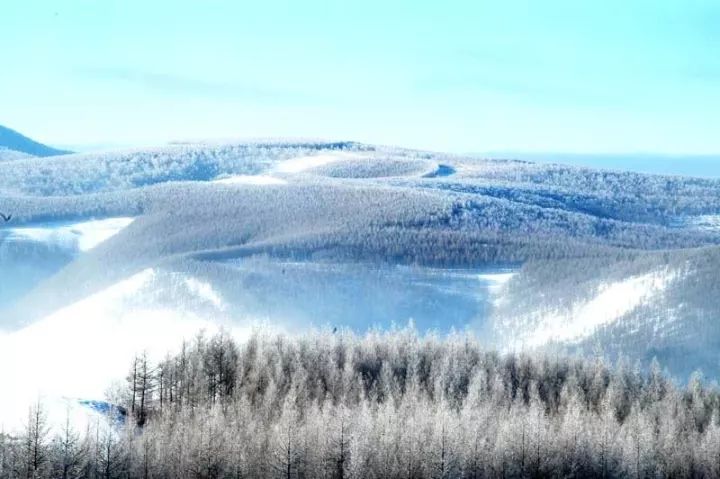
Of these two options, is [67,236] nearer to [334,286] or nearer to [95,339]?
[334,286]

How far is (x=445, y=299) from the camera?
150875mm

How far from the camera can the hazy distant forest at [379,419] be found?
6247cm

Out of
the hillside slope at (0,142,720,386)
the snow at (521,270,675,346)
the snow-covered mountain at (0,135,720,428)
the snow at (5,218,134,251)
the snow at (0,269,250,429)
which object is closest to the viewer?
the snow at (0,269,250,429)

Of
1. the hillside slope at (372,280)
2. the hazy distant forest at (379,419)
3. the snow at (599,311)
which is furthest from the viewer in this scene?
the snow at (599,311)

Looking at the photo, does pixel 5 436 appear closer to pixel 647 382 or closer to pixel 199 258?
pixel 647 382

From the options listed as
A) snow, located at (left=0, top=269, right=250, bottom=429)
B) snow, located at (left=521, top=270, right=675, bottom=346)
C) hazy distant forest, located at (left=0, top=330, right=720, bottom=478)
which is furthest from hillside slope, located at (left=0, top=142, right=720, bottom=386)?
hazy distant forest, located at (left=0, top=330, right=720, bottom=478)

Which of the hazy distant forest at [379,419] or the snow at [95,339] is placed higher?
the hazy distant forest at [379,419]

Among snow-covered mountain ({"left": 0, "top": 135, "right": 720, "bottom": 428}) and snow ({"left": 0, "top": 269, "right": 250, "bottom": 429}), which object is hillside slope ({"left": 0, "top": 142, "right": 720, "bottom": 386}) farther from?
snow ({"left": 0, "top": 269, "right": 250, "bottom": 429})

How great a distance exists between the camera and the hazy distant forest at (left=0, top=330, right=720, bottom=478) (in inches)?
2459

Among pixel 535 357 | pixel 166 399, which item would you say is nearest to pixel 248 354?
pixel 166 399

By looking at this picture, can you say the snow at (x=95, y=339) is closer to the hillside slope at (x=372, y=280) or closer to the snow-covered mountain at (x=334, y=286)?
the snow-covered mountain at (x=334, y=286)

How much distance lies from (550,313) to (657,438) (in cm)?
6094

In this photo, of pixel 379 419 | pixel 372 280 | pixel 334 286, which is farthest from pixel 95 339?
pixel 379 419

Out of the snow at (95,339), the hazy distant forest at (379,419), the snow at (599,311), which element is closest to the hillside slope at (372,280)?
the snow at (599,311)
